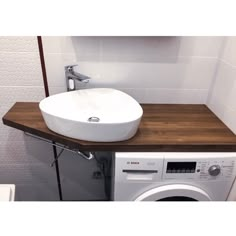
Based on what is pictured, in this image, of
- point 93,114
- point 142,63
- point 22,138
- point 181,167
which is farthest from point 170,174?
point 22,138

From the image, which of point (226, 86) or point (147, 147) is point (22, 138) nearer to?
point (147, 147)

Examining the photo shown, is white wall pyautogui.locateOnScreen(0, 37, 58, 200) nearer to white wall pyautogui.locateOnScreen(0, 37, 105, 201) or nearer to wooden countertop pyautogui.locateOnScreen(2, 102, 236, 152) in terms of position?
white wall pyautogui.locateOnScreen(0, 37, 105, 201)

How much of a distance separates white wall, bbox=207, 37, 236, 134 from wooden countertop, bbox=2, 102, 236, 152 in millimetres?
43

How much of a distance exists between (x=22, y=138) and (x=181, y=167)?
0.96 meters

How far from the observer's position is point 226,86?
100 centimetres

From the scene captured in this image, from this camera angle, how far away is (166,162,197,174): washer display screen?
0.85 metres

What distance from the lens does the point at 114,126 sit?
753 mm

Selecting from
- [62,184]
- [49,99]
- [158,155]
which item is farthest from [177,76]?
[62,184]

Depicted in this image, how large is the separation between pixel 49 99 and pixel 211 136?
758 mm

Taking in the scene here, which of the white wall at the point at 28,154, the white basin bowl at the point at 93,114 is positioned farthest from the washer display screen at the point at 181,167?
the white wall at the point at 28,154

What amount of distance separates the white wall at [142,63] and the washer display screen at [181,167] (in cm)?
45

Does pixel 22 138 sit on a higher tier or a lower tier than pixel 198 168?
lower

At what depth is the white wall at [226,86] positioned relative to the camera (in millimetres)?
939
